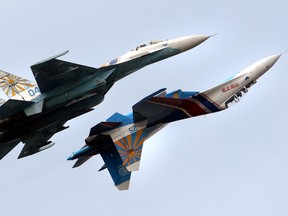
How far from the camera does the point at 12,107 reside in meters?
39.4

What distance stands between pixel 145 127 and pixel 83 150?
352 centimetres

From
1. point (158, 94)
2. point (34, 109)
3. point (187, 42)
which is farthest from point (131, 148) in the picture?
point (187, 42)

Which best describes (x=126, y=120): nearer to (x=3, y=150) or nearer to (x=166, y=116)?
(x=166, y=116)

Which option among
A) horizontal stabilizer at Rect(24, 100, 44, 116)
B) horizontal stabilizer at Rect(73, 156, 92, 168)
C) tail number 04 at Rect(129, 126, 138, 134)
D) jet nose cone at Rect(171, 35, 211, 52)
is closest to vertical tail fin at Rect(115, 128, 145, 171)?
tail number 04 at Rect(129, 126, 138, 134)

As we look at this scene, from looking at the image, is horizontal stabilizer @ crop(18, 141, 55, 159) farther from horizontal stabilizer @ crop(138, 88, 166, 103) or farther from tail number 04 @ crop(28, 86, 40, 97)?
horizontal stabilizer @ crop(138, 88, 166, 103)

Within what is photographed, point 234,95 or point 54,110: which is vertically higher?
point 54,110

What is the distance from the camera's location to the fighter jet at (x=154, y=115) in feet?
138

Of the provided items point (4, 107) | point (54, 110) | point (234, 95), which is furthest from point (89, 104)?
point (234, 95)

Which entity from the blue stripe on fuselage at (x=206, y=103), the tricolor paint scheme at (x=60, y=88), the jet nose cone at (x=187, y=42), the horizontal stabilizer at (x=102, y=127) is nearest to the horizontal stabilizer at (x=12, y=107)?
the tricolor paint scheme at (x=60, y=88)

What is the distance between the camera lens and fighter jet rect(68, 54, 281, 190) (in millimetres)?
42031

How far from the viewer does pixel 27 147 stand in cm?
4434

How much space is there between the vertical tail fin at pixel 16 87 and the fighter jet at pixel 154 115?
4.09 metres

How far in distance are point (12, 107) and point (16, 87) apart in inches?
98.4

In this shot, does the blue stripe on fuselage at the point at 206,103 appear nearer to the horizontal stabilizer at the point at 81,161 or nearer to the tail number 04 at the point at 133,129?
the tail number 04 at the point at 133,129
